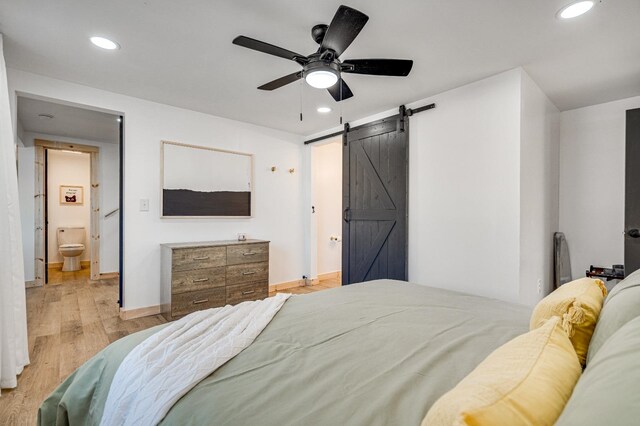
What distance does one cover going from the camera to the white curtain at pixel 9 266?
200 cm

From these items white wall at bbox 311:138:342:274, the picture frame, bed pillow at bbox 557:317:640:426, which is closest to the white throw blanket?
bed pillow at bbox 557:317:640:426

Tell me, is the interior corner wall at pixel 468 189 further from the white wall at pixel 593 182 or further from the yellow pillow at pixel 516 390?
the yellow pillow at pixel 516 390

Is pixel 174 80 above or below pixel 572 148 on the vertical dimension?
above

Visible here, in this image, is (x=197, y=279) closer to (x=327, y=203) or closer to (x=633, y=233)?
(x=327, y=203)

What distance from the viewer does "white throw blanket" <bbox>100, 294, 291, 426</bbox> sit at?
83cm

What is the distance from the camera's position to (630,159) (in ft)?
9.70

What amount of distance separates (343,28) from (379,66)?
0.48m

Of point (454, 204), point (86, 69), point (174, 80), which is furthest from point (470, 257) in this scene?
point (86, 69)

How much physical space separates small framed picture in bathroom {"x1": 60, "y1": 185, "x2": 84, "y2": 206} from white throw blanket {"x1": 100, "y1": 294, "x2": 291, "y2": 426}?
23.3 feet

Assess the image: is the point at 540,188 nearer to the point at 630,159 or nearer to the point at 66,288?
the point at 630,159

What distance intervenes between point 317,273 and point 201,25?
3928 mm

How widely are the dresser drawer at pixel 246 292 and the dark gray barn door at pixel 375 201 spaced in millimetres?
1139

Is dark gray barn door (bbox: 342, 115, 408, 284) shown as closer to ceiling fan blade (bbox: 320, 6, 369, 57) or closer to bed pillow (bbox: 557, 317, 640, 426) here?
ceiling fan blade (bbox: 320, 6, 369, 57)

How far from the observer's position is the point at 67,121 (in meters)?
4.23
